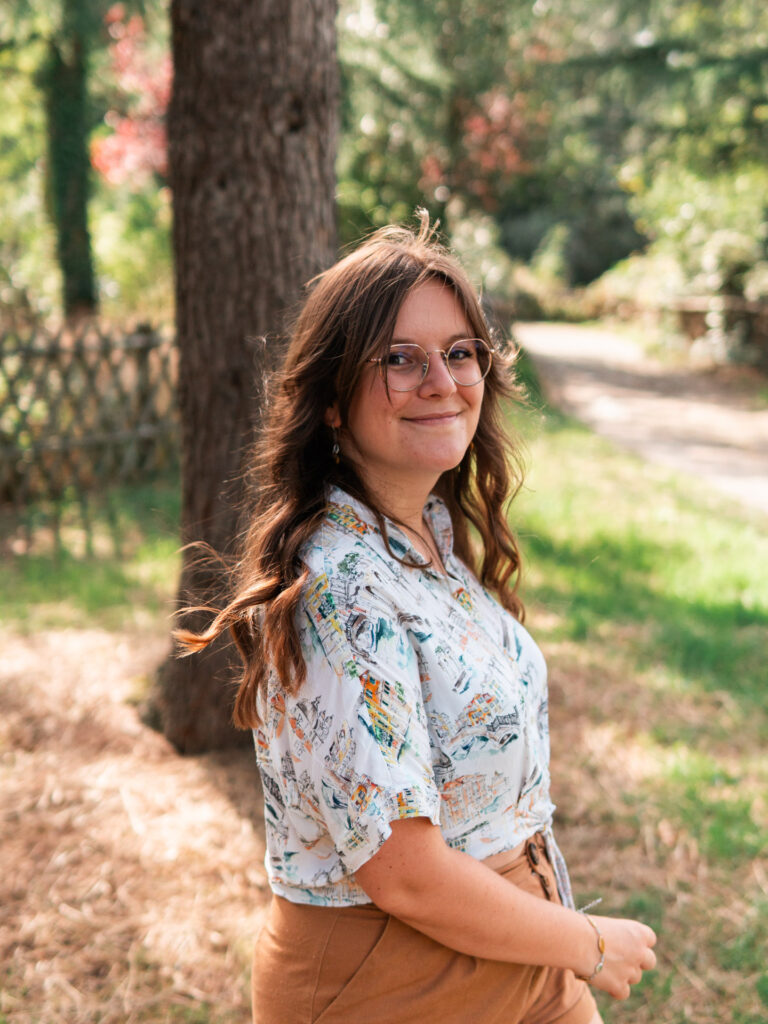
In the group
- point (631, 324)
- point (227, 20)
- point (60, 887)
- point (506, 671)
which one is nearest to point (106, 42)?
point (227, 20)

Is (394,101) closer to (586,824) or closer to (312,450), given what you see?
(586,824)

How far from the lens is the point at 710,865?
278 cm

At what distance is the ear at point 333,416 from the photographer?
1.46 metres

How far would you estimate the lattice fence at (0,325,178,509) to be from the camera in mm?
6324

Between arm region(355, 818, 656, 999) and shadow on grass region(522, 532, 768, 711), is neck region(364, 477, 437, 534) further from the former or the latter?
shadow on grass region(522, 532, 768, 711)

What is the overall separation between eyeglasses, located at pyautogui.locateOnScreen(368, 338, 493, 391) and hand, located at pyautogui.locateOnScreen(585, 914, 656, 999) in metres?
0.87

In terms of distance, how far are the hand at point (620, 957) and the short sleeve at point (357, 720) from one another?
Answer: 42 cm

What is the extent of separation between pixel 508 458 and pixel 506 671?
23.9 inches

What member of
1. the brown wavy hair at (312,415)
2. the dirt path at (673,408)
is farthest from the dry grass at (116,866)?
the dirt path at (673,408)

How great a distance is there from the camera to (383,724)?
3.86 ft

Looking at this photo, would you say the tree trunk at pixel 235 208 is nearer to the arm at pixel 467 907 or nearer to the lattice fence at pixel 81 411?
the arm at pixel 467 907

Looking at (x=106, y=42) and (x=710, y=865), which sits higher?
(x=106, y=42)

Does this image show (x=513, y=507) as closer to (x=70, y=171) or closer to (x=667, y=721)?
(x=667, y=721)

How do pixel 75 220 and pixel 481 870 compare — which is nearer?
pixel 481 870
